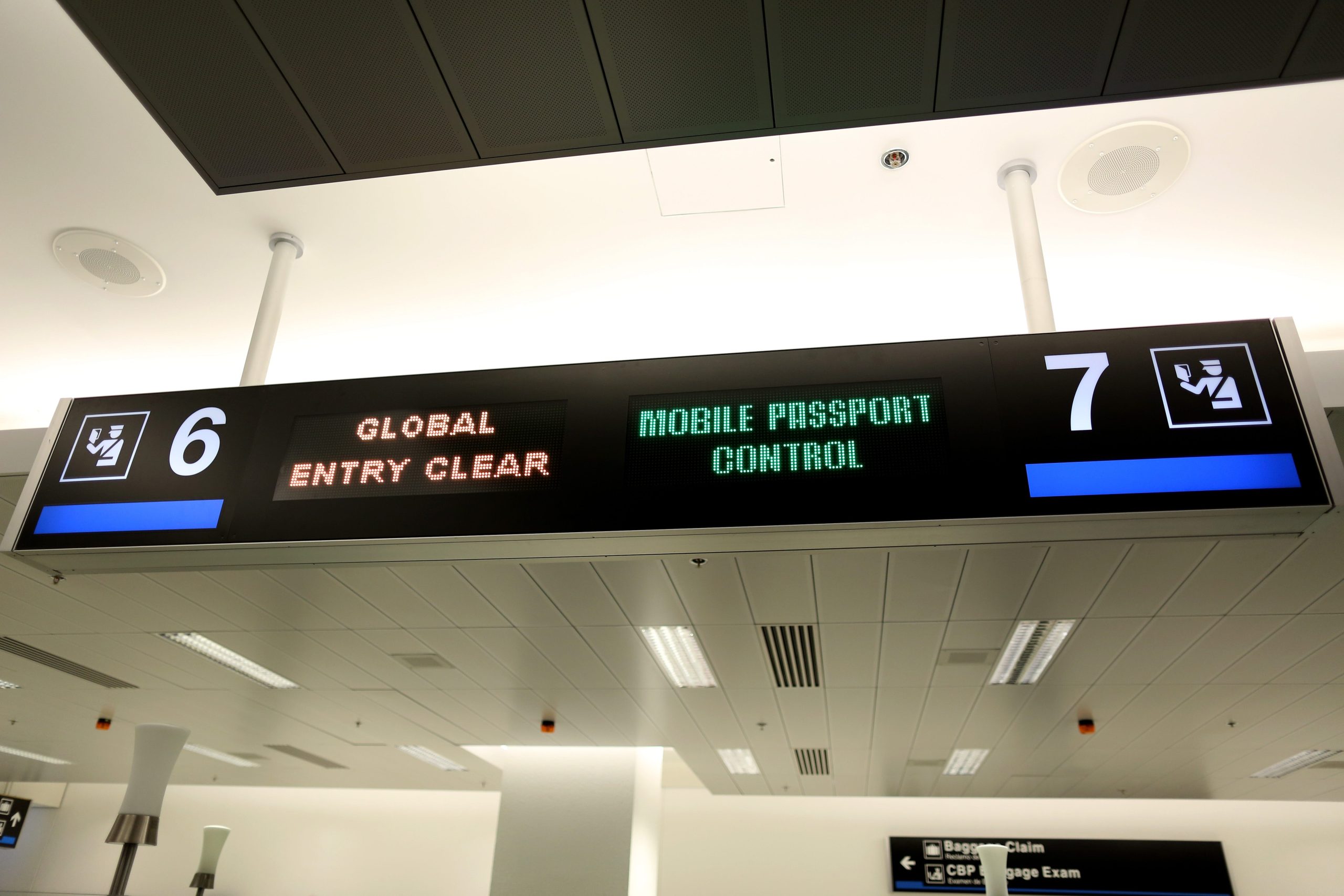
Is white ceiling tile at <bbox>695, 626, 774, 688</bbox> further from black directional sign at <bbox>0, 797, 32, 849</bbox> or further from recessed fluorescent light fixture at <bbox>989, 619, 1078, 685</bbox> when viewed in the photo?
black directional sign at <bbox>0, 797, 32, 849</bbox>

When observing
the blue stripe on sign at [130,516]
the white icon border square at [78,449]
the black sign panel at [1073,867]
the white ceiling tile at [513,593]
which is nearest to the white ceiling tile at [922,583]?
the white ceiling tile at [513,593]

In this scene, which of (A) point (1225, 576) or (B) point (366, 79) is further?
(A) point (1225, 576)

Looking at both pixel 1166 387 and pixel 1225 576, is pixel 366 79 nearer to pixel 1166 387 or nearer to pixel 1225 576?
pixel 1166 387

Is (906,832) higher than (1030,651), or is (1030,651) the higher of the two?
(1030,651)

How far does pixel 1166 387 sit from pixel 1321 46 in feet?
3.00

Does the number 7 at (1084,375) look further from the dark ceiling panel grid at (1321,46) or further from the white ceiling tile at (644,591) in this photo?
the white ceiling tile at (644,591)

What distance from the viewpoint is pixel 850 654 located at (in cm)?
514

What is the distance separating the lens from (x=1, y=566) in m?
4.79

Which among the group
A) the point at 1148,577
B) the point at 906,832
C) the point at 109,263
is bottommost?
the point at 906,832

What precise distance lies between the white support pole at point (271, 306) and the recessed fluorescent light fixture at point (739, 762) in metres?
5.64

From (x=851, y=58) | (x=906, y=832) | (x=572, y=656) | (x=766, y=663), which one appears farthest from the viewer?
(x=906, y=832)

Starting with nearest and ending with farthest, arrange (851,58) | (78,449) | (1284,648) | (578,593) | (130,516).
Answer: (851,58)
(130,516)
(78,449)
(578,593)
(1284,648)

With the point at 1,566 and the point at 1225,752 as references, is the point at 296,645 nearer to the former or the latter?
the point at 1,566

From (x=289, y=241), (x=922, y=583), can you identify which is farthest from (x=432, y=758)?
(x=922, y=583)
